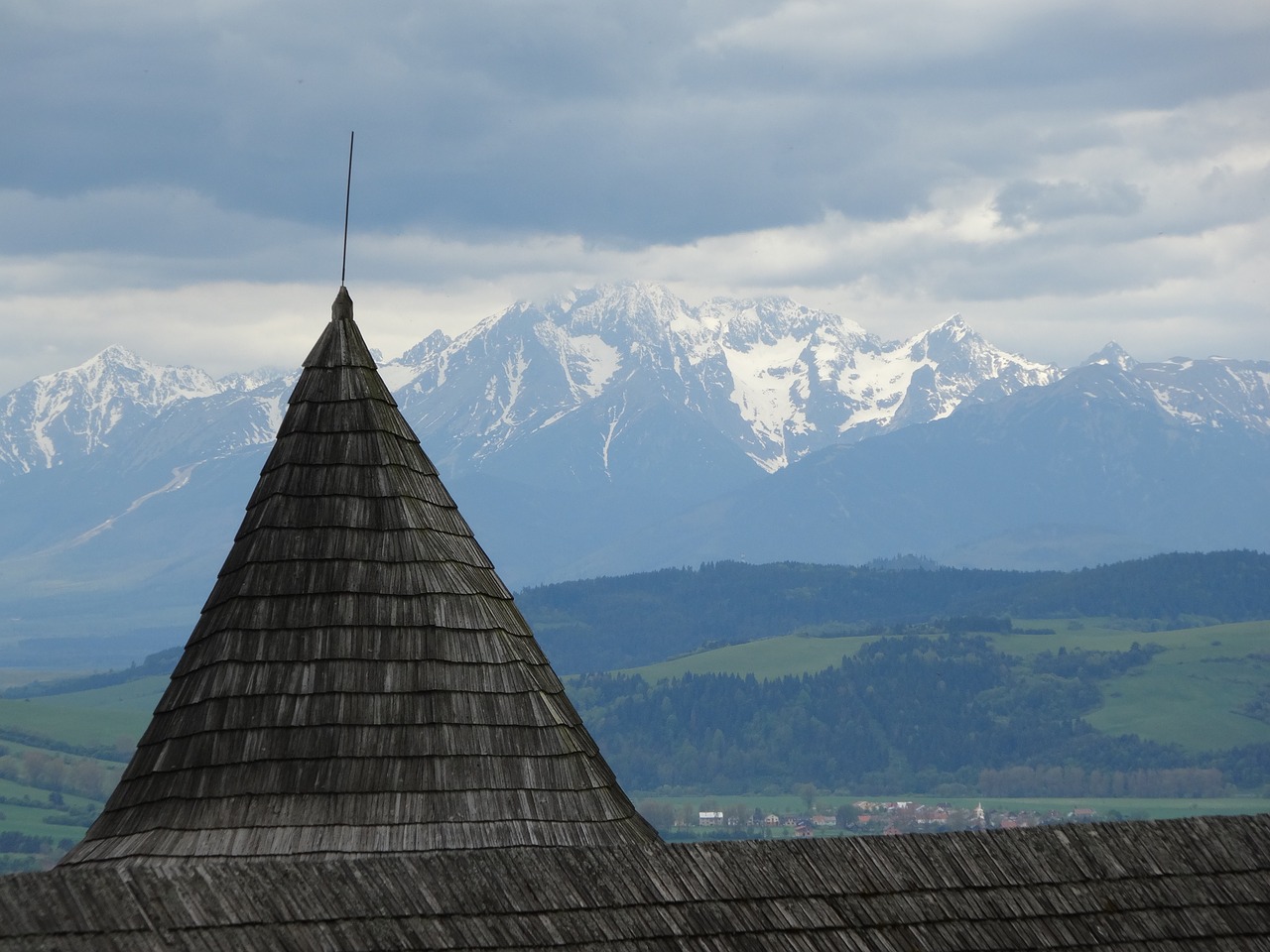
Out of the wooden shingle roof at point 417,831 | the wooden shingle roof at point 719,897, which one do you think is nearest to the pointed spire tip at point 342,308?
the wooden shingle roof at point 417,831

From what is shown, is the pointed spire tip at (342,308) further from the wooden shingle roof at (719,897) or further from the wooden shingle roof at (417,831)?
the wooden shingle roof at (719,897)

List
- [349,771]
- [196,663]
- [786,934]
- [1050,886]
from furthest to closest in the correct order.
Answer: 1. [196,663]
2. [349,771]
3. [1050,886]
4. [786,934]

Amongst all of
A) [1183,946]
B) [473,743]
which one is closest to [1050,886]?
[1183,946]

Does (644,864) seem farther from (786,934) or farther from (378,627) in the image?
(378,627)

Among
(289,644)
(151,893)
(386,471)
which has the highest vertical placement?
(386,471)

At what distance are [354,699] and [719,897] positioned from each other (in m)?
3.85

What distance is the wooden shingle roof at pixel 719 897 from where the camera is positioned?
9328mm

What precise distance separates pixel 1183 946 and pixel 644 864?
9.68ft

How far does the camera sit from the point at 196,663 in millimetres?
14016

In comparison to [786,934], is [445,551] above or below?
above

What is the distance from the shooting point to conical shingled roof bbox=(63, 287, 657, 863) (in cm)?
1303

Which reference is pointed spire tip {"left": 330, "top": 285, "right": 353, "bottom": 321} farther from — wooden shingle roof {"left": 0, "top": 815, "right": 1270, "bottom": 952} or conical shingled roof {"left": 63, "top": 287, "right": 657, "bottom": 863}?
wooden shingle roof {"left": 0, "top": 815, "right": 1270, "bottom": 952}

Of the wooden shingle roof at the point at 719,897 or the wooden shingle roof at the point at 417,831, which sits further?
the wooden shingle roof at the point at 417,831

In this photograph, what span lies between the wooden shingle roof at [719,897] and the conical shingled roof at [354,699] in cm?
250
